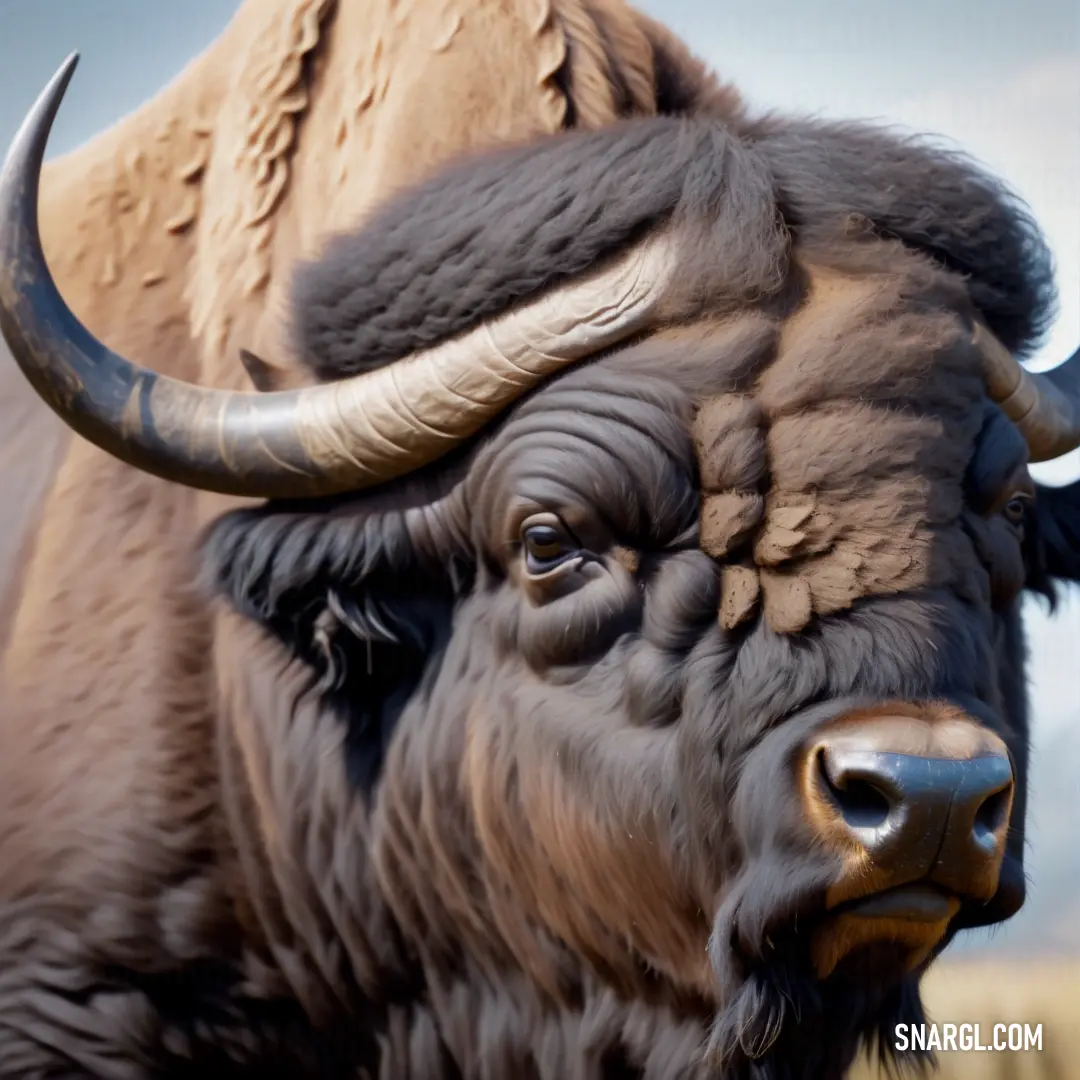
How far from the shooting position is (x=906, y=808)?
9.14ft

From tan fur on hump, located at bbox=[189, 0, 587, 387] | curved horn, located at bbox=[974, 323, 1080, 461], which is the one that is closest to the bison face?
curved horn, located at bbox=[974, 323, 1080, 461]

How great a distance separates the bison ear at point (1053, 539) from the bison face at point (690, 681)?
0.36 meters

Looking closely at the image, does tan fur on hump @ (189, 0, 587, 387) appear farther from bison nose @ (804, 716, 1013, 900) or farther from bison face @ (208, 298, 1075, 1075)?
bison nose @ (804, 716, 1013, 900)

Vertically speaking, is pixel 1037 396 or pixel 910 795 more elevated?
pixel 1037 396

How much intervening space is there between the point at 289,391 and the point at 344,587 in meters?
0.41

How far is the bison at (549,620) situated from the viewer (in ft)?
9.97

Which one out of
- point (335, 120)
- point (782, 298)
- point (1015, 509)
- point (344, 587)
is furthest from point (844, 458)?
point (335, 120)

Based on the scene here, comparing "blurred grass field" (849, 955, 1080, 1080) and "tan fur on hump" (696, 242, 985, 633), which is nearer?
"tan fur on hump" (696, 242, 985, 633)

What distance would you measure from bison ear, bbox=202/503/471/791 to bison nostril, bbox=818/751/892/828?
103 cm

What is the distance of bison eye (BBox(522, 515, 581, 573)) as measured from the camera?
3.33 m

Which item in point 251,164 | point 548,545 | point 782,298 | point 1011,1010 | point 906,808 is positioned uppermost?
point 251,164

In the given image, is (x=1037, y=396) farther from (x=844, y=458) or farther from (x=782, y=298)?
(x=844, y=458)

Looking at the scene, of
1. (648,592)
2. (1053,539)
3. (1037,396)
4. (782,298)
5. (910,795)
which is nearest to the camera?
(910,795)

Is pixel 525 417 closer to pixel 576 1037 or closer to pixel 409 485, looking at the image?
pixel 409 485
